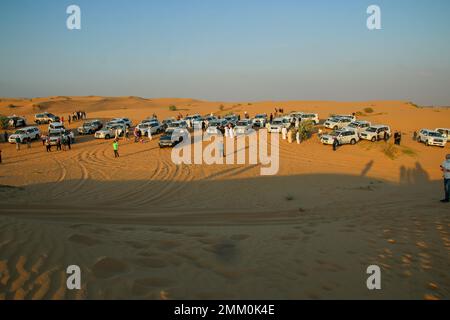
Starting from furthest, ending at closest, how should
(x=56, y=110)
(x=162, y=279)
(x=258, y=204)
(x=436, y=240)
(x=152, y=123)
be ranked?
(x=56, y=110), (x=152, y=123), (x=258, y=204), (x=436, y=240), (x=162, y=279)

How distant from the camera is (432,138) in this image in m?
28.2

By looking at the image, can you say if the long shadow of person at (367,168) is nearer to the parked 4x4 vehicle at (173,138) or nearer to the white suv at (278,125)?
the white suv at (278,125)

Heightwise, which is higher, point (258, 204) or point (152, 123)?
point (152, 123)

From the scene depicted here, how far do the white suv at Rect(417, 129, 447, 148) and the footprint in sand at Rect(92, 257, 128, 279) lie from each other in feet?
99.2

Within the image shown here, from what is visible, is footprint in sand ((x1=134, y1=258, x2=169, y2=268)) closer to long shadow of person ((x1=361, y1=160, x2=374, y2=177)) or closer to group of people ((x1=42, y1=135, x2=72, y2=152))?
long shadow of person ((x1=361, y1=160, x2=374, y2=177))

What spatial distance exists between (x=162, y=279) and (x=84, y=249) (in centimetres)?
183

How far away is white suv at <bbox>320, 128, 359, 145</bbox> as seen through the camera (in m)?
27.6

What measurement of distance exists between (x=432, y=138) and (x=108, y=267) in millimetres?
30552

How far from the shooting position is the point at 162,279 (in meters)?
4.86

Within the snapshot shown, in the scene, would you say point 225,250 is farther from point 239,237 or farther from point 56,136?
point 56,136

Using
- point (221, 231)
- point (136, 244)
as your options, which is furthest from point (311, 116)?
point (136, 244)

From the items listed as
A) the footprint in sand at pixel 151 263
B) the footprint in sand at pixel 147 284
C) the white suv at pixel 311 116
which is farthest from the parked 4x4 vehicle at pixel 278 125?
the footprint in sand at pixel 147 284

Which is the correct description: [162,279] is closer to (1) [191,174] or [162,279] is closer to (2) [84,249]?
(2) [84,249]

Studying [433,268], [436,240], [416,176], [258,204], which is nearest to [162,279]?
[433,268]
